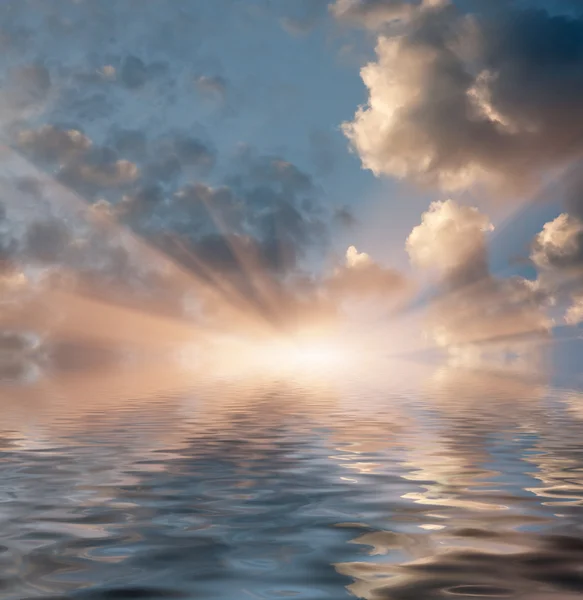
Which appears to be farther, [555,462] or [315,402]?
[315,402]

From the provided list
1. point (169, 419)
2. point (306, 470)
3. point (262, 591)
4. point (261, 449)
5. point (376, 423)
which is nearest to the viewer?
point (262, 591)

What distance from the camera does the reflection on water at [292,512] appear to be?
10.4 metres

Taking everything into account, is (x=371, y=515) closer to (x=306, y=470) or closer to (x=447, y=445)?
(x=306, y=470)

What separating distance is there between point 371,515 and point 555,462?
10.3 metres

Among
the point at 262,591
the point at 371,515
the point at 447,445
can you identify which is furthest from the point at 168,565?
the point at 447,445

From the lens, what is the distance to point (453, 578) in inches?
413

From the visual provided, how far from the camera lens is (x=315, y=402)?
172ft

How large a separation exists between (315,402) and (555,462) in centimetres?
3038

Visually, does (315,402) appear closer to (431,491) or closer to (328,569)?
(431,491)

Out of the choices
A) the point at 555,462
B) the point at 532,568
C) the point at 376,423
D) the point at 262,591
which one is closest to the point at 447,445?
the point at 555,462

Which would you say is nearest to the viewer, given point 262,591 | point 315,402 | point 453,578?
point 262,591

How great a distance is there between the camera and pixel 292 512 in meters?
15.2

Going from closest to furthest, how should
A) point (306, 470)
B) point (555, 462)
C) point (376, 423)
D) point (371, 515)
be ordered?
point (371, 515), point (306, 470), point (555, 462), point (376, 423)

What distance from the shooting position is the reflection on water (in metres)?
10.4
